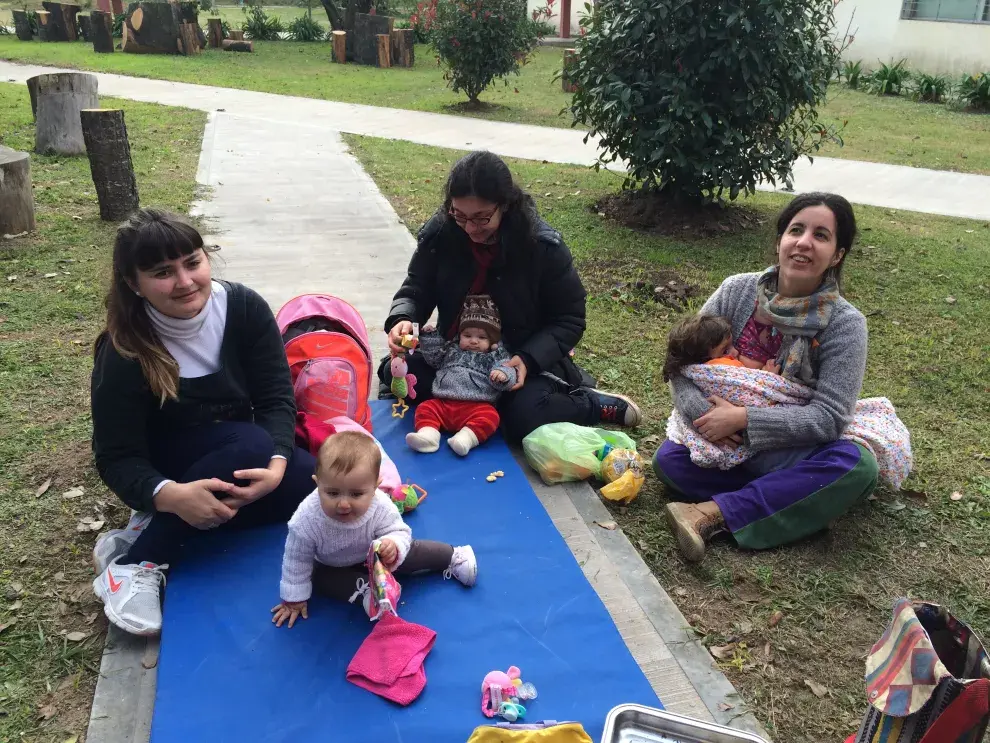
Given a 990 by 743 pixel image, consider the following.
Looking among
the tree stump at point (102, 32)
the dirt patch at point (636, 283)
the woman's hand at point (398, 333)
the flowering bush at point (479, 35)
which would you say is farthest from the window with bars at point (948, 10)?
the tree stump at point (102, 32)

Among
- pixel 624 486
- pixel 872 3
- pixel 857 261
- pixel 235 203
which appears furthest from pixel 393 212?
pixel 872 3

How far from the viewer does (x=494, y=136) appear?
1176 centimetres

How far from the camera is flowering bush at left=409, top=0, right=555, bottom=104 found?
13094mm

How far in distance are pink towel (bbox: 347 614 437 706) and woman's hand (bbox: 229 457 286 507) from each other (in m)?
0.64

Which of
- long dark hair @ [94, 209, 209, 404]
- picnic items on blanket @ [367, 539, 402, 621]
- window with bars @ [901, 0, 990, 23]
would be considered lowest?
picnic items on blanket @ [367, 539, 402, 621]

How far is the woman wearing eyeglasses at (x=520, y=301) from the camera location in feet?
12.2

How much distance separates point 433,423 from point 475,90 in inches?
456

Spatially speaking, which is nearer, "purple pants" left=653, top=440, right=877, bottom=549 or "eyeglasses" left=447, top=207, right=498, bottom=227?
"purple pants" left=653, top=440, right=877, bottom=549

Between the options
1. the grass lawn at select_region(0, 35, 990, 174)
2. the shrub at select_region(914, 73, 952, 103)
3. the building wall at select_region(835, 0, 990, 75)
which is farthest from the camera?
the building wall at select_region(835, 0, 990, 75)

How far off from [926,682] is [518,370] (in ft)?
7.64

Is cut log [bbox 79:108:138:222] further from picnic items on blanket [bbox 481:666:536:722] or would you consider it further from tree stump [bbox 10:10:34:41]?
tree stump [bbox 10:10:34:41]

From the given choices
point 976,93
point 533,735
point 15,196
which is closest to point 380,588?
point 533,735

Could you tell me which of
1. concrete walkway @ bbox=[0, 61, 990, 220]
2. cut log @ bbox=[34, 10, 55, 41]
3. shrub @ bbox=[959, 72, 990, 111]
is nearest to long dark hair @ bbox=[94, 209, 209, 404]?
concrete walkway @ bbox=[0, 61, 990, 220]

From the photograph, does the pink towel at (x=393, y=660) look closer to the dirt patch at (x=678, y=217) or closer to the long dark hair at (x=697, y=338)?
the long dark hair at (x=697, y=338)
